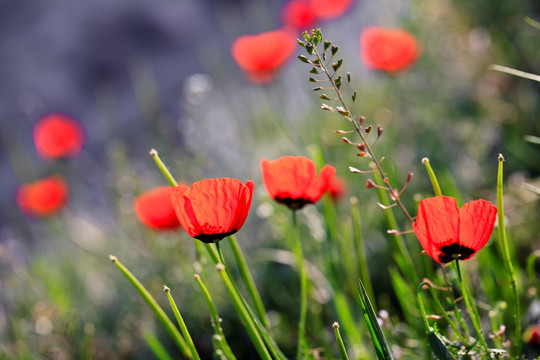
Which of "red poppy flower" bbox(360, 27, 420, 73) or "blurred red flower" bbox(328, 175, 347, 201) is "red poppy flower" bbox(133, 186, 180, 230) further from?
"red poppy flower" bbox(360, 27, 420, 73)

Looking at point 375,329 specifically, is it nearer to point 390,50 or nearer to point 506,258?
point 506,258

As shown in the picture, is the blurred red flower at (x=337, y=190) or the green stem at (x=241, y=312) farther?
the blurred red flower at (x=337, y=190)

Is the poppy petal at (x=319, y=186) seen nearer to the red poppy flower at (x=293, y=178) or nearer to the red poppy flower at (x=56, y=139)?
the red poppy flower at (x=293, y=178)

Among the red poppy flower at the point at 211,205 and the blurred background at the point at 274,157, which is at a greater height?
the red poppy flower at the point at 211,205

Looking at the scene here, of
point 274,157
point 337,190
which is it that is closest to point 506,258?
point 337,190

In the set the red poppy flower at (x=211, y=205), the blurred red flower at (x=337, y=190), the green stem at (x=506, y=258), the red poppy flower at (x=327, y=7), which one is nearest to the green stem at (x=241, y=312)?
the red poppy flower at (x=211, y=205)

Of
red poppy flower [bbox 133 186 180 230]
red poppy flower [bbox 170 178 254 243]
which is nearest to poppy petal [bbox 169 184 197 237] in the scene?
red poppy flower [bbox 170 178 254 243]

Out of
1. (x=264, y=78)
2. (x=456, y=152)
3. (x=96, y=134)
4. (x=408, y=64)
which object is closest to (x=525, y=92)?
(x=456, y=152)
